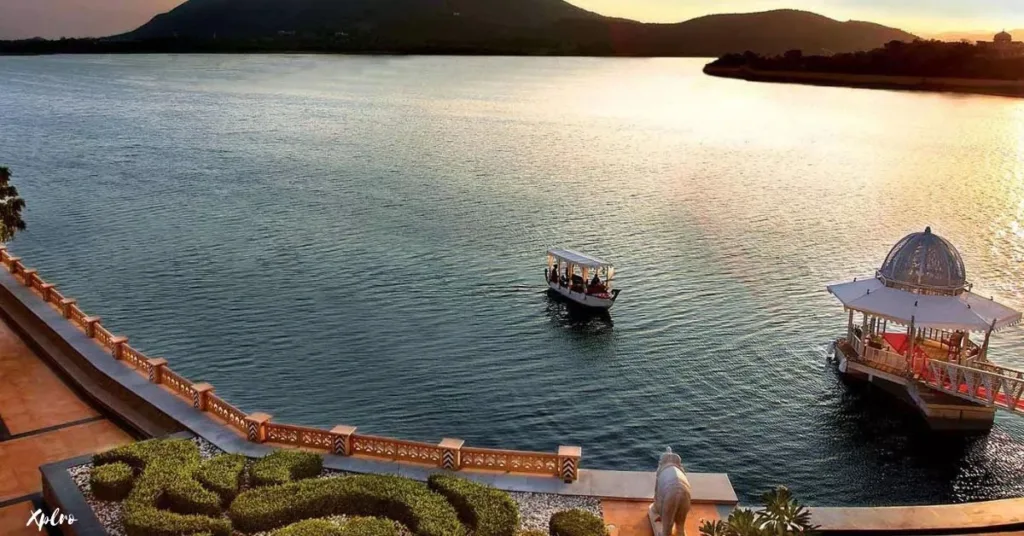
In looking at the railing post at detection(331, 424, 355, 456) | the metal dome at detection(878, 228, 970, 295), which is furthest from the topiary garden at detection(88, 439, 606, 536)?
the metal dome at detection(878, 228, 970, 295)

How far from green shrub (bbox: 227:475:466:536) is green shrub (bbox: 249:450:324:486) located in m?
0.47

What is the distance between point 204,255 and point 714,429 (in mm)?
33649

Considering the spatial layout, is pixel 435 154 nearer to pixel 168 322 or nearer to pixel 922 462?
pixel 168 322

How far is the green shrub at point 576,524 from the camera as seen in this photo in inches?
648

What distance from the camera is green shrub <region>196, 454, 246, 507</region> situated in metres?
17.3

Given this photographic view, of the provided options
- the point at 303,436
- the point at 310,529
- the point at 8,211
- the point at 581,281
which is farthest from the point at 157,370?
the point at 581,281

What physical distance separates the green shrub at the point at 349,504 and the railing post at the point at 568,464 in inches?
133

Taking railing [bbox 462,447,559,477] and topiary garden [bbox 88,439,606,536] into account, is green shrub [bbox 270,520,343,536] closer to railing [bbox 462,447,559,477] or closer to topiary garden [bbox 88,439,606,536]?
topiary garden [bbox 88,439,606,536]

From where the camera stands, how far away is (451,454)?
64.3 ft

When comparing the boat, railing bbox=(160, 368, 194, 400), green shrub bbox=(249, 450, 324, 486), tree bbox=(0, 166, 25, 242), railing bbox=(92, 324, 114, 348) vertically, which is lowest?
the boat

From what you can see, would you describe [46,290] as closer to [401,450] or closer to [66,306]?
[66,306]

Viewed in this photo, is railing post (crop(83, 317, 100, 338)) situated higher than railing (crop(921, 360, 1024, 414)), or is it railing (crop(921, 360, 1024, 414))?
railing post (crop(83, 317, 100, 338))

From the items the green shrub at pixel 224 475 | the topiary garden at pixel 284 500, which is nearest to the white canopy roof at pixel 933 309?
the topiary garden at pixel 284 500

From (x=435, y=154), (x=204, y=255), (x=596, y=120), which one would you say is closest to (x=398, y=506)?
(x=204, y=255)
